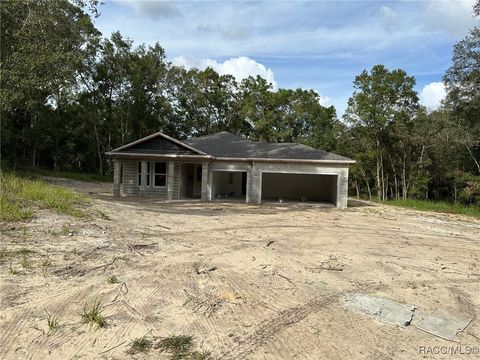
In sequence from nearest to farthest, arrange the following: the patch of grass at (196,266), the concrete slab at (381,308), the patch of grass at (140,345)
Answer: the patch of grass at (140,345) → the concrete slab at (381,308) → the patch of grass at (196,266)

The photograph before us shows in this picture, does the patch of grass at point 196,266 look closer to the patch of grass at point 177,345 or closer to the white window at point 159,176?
the patch of grass at point 177,345

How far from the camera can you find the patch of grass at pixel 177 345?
384 cm

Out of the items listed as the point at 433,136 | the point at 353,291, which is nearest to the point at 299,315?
the point at 353,291

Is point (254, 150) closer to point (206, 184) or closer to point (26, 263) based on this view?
point (206, 184)

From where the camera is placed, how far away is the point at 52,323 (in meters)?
4.21

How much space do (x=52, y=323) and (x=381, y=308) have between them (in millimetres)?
4003

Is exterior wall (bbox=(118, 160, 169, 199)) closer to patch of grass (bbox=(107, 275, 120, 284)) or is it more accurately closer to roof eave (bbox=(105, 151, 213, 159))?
roof eave (bbox=(105, 151, 213, 159))

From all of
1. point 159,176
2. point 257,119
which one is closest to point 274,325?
point 159,176

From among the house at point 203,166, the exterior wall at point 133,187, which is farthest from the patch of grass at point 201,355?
the exterior wall at point 133,187

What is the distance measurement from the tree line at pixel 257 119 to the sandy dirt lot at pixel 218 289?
47.1 ft

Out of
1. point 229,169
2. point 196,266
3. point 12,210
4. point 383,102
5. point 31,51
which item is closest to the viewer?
point 196,266

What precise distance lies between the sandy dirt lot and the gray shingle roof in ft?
35.3

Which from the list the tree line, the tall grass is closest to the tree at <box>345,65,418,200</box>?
the tree line

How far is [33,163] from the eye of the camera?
A: 3428 centimetres
